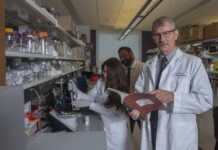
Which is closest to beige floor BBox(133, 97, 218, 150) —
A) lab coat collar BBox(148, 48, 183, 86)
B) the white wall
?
lab coat collar BBox(148, 48, 183, 86)

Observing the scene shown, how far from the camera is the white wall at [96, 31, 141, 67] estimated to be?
1033cm

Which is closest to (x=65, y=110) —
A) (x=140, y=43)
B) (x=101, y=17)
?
(x=101, y=17)

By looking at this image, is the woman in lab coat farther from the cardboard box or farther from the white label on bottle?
the cardboard box

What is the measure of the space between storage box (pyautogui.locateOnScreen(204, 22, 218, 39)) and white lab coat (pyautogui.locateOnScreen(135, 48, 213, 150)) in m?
3.23

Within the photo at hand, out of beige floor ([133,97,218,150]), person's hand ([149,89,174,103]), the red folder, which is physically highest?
person's hand ([149,89,174,103])

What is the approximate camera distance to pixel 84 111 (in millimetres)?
3111

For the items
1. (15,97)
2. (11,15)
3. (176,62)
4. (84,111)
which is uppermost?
(11,15)

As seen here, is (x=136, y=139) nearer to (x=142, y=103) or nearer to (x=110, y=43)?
(x=142, y=103)

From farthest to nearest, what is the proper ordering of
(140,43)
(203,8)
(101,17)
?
(140,43) → (101,17) → (203,8)

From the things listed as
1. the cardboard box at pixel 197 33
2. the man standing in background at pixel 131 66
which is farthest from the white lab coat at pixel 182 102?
the cardboard box at pixel 197 33

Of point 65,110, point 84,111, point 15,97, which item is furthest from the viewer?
point 84,111

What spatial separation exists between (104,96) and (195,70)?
1.17 metres

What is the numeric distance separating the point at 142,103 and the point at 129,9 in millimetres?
4931

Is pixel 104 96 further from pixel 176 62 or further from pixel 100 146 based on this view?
pixel 100 146
